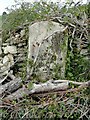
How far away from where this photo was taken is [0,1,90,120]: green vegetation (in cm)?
323

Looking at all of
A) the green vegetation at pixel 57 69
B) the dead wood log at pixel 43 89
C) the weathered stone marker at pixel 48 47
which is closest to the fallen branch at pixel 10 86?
the dead wood log at pixel 43 89

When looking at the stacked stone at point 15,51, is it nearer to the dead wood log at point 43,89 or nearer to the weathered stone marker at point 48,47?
the weathered stone marker at point 48,47

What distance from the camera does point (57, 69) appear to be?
151 inches

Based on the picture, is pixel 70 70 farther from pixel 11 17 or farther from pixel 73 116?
pixel 11 17

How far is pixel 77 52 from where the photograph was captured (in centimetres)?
389

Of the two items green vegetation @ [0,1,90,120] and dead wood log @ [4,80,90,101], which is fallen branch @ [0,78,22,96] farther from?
green vegetation @ [0,1,90,120]

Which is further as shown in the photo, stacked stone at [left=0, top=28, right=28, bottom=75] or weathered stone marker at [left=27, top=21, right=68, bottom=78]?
stacked stone at [left=0, top=28, right=28, bottom=75]

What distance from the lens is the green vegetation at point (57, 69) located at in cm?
323

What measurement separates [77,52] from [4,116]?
138 centimetres

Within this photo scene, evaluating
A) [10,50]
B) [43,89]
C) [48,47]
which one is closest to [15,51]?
[10,50]

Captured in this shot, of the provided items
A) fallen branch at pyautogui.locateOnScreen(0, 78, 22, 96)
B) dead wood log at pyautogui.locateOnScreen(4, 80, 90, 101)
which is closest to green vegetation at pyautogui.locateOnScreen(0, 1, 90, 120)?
dead wood log at pyautogui.locateOnScreen(4, 80, 90, 101)

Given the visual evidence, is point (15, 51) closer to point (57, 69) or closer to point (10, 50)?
point (10, 50)

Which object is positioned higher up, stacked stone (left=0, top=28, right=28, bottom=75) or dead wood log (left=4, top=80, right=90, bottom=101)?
stacked stone (left=0, top=28, right=28, bottom=75)

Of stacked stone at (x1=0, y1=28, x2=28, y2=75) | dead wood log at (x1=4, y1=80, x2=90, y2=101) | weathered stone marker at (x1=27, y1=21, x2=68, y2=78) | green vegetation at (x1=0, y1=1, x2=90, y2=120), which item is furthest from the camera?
stacked stone at (x1=0, y1=28, x2=28, y2=75)
